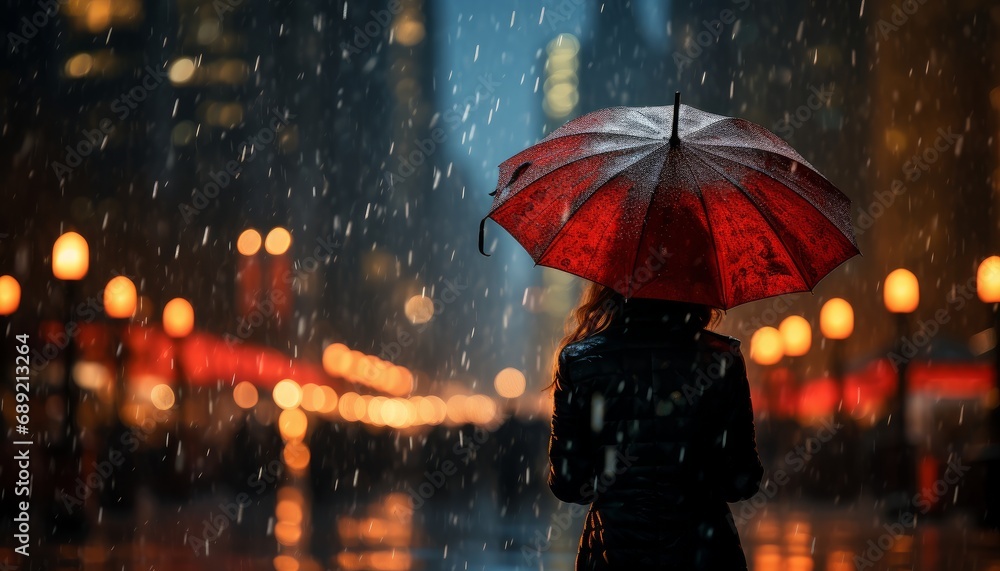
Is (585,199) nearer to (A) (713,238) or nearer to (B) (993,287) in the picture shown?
(A) (713,238)

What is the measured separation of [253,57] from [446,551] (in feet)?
214

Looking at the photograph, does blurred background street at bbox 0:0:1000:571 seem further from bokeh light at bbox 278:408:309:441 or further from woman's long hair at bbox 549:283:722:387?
woman's long hair at bbox 549:283:722:387

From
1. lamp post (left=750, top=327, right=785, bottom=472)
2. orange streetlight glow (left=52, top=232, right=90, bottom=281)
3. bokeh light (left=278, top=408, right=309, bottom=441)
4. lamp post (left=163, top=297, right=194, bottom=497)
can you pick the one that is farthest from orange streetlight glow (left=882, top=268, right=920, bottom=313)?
bokeh light (left=278, top=408, right=309, bottom=441)

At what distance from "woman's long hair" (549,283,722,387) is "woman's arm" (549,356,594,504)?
0.12m

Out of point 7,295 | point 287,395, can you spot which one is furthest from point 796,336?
point 287,395

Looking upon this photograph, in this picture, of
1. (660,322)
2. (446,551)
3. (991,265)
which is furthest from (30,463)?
(660,322)

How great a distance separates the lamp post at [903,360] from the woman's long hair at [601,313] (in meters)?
15.1

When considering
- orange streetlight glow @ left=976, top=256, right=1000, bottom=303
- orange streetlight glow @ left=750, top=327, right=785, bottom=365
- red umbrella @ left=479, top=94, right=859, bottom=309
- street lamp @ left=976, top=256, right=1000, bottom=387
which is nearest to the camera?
red umbrella @ left=479, top=94, right=859, bottom=309

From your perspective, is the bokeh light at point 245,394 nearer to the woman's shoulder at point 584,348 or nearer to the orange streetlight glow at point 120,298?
the orange streetlight glow at point 120,298

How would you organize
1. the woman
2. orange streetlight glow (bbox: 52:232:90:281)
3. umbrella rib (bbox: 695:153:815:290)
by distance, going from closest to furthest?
the woman → umbrella rib (bbox: 695:153:815:290) → orange streetlight glow (bbox: 52:232:90:281)

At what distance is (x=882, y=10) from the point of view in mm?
43594

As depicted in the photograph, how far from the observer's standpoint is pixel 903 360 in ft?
59.3

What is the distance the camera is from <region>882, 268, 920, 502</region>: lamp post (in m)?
18.4

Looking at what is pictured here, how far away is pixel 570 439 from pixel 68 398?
1425 centimetres
